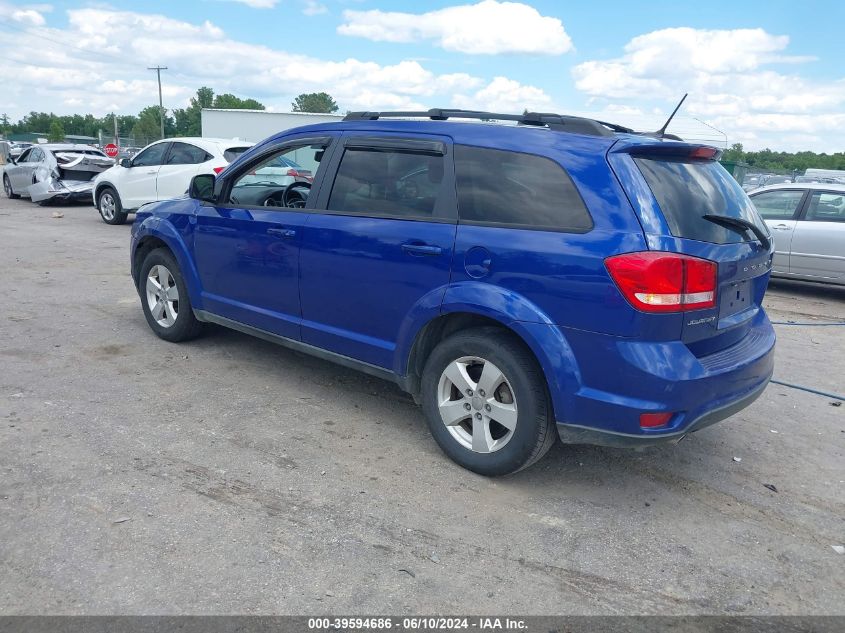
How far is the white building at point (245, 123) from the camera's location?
83.6ft

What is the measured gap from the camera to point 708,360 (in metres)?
3.49

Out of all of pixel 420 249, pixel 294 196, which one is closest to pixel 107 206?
pixel 294 196

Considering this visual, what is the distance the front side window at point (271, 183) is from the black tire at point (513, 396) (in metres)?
1.79

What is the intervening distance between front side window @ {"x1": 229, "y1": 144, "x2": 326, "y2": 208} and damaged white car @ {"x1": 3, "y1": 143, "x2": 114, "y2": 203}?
1323 centimetres

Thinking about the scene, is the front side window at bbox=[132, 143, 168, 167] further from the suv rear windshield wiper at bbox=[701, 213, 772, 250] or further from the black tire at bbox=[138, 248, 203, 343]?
the suv rear windshield wiper at bbox=[701, 213, 772, 250]

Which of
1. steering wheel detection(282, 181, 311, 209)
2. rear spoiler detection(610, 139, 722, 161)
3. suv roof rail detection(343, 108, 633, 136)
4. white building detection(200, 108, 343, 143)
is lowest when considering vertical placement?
steering wheel detection(282, 181, 311, 209)

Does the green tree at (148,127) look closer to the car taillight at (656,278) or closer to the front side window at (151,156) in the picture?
the front side window at (151,156)

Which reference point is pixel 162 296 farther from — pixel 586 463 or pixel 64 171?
pixel 64 171

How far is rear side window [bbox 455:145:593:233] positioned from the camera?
3504 millimetres

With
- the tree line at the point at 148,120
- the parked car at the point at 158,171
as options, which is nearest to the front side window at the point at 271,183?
the parked car at the point at 158,171

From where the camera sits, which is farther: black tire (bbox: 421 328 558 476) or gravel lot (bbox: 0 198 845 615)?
black tire (bbox: 421 328 558 476)

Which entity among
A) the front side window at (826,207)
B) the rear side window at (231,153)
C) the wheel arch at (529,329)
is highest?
the rear side window at (231,153)

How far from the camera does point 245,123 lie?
2653 cm

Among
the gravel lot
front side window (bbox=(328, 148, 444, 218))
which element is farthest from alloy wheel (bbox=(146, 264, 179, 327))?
front side window (bbox=(328, 148, 444, 218))
